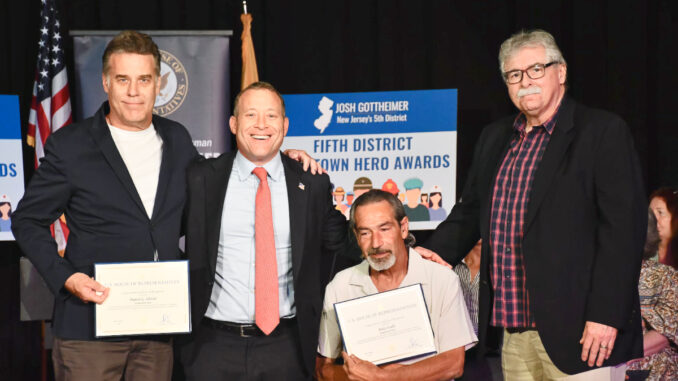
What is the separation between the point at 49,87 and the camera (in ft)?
16.8

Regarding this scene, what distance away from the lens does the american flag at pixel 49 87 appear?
508cm

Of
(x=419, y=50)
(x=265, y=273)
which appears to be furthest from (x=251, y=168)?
(x=419, y=50)

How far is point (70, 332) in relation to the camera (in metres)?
2.70

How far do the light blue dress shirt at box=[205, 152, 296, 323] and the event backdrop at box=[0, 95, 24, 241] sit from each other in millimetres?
2980

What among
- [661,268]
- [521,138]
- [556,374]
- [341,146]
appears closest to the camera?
[556,374]

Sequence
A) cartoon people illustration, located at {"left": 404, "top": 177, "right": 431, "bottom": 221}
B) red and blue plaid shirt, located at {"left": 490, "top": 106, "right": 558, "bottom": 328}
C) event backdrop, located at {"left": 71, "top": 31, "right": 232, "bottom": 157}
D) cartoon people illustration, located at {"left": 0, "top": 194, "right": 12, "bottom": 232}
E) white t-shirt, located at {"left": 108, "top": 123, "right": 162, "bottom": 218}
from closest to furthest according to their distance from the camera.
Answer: red and blue plaid shirt, located at {"left": 490, "top": 106, "right": 558, "bottom": 328}, white t-shirt, located at {"left": 108, "top": 123, "right": 162, "bottom": 218}, event backdrop, located at {"left": 71, "top": 31, "right": 232, "bottom": 157}, cartoon people illustration, located at {"left": 0, "top": 194, "right": 12, "bottom": 232}, cartoon people illustration, located at {"left": 404, "top": 177, "right": 431, "bottom": 221}

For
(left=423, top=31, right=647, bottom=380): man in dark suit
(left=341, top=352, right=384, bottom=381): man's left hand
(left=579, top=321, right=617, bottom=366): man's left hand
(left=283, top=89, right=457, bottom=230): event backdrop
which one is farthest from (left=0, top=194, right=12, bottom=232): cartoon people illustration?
(left=579, top=321, right=617, bottom=366): man's left hand

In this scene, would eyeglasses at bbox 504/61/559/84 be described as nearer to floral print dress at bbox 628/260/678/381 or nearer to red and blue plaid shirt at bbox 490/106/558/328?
red and blue plaid shirt at bbox 490/106/558/328

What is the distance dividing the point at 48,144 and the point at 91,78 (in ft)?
7.68

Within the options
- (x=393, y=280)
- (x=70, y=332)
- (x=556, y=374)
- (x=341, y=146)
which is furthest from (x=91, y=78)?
(x=556, y=374)

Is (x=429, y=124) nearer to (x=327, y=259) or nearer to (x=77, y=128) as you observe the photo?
(x=327, y=259)

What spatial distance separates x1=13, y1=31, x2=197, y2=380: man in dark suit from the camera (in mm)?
2686

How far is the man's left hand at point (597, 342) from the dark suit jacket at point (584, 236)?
0.03 meters

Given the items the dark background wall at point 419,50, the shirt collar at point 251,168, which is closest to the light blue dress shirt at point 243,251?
the shirt collar at point 251,168
